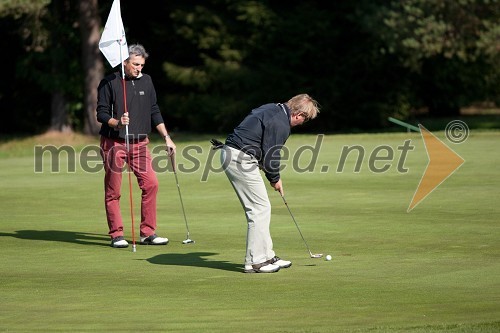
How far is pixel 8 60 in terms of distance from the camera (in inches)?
1930

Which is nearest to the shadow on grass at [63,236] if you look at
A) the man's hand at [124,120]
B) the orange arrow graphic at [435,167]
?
the man's hand at [124,120]

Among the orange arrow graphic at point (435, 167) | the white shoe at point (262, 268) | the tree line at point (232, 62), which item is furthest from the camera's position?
the tree line at point (232, 62)

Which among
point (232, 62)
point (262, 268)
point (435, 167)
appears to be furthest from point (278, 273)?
point (232, 62)

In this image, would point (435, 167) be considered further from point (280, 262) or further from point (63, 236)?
point (280, 262)

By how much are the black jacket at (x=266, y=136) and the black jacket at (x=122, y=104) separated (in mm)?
2654

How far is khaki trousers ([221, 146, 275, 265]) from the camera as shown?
10.9 meters

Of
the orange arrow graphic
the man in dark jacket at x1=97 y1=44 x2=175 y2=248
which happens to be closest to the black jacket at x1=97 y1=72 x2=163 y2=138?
the man in dark jacket at x1=97 y1=44 x2=175 y2=248

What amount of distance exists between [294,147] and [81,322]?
2170 cm

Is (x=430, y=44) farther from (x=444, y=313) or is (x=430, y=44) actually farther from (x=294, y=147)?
(x=444, y=313)

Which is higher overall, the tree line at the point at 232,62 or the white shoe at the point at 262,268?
the tree line at the point at 232,62

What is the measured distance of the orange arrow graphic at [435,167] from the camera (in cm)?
1827

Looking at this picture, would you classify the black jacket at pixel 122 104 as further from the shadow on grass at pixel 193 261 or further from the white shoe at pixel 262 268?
the white shoe at pixel 262 268

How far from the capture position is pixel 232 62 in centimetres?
4666

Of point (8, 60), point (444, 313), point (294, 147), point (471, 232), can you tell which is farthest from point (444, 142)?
point (8, 60)
